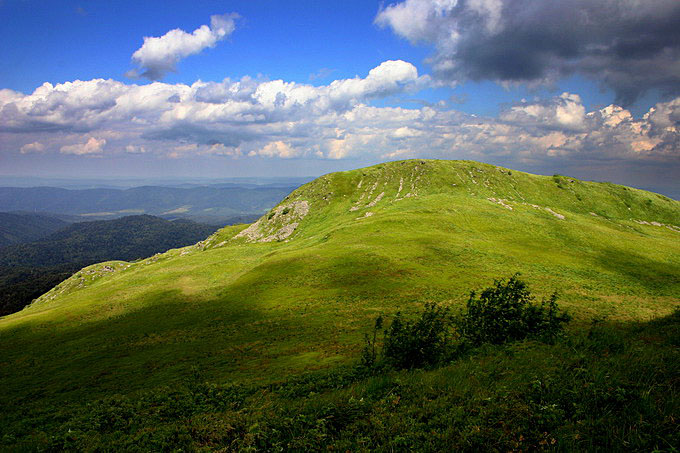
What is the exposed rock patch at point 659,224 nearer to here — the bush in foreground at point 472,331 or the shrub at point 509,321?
the shrub at point 509,321

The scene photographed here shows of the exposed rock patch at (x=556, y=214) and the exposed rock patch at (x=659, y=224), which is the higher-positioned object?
the exposed rock patch at (x=556, y=214)

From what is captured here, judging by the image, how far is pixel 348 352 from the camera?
85.1 feet

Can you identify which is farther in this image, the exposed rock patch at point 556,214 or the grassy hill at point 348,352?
the exposed rock patch at point 556,214

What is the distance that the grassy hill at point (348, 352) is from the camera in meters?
10.1

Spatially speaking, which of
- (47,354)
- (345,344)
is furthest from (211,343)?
(47,354)

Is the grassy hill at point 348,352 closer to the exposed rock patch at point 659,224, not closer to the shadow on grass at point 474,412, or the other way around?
the shadow on grass at point 474,412

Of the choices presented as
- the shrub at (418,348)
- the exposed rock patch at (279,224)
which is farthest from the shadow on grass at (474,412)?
the exposed rock patch at (279,224)

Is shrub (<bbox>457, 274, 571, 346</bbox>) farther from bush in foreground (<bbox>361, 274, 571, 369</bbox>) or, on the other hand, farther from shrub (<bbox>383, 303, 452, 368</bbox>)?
shrub (<bbox>383, 303, 452, 368</bbox>)

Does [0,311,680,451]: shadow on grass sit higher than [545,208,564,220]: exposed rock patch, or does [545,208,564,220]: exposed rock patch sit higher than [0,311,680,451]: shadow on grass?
[545,208,564,220]: exposed rock patch

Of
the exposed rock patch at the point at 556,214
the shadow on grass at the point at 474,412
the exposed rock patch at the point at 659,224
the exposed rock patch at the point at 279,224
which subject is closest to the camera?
the shadow on grass at the point at 474,412

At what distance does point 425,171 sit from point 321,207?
61551mm

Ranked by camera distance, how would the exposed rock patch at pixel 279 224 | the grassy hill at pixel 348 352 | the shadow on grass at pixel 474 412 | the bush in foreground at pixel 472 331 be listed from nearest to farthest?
the shadow on grass at pixel 474 412, the grassy hill at pixel 348 352, the bush in foreground at pixel 472 331, the exposed rock patch at pixel 279 224

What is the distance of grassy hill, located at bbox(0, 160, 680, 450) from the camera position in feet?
33.1

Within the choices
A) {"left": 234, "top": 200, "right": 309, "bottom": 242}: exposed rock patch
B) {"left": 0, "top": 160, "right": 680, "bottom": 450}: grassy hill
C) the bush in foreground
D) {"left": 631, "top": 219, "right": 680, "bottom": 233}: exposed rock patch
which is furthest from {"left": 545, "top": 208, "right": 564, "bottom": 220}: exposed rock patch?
the bush in foreground
